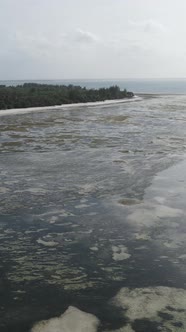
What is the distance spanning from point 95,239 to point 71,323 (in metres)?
1.99

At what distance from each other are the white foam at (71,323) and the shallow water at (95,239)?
8 centimetres

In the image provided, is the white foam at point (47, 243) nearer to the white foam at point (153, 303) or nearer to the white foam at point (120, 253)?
the white foam at point (120, 253)

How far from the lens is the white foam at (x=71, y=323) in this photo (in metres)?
3.54

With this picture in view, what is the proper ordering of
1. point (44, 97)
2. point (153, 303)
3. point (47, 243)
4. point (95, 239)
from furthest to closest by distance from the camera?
point (44, 97) < point (95, 239) < point (47, 243) < point (153, 303)

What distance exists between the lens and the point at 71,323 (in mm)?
3637

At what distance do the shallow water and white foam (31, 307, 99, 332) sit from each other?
0.08 m

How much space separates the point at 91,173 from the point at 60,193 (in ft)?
6.27

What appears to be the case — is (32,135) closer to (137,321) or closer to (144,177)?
(144,177)

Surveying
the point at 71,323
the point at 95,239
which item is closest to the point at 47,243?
the point at 95,239

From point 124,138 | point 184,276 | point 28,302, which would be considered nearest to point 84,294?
point 28,302

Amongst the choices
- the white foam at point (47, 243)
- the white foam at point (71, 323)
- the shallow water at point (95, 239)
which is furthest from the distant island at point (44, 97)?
the white foam at point (71, 323)

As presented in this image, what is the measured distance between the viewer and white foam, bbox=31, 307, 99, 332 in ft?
11.6

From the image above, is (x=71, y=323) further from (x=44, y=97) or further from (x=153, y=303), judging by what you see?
(x=44, y=97)

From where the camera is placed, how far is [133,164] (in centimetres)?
1072
